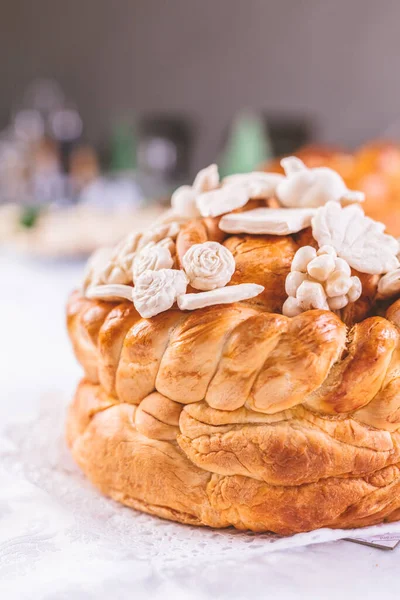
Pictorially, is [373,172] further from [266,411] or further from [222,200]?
[266,411]

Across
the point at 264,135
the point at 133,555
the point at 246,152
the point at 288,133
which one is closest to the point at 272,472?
the point at 133,555

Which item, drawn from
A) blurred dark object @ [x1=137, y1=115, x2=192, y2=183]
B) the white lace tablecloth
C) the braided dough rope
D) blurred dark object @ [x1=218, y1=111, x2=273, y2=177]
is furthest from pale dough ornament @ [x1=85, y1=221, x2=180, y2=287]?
blurred dark object @ [x1=137, y1=115, x2=192, y2=183]

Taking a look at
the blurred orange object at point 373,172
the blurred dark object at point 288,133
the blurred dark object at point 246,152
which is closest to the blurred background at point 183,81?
the blurred dark object at point 288,133

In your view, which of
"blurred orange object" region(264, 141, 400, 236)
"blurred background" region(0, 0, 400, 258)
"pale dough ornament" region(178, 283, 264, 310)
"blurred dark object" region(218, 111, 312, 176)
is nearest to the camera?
"pale dough ornament" region(178, 283, 264, 310)

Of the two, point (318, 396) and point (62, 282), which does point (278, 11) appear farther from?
point (318, 396)

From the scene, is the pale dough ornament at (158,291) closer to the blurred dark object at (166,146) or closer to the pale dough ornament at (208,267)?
the pale dough ornament at (208,267)

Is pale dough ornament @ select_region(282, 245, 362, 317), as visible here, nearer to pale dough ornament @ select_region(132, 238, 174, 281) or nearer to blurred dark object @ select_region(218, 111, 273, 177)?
pale dough ornament @ select_region(132, 238, 174, 281)
